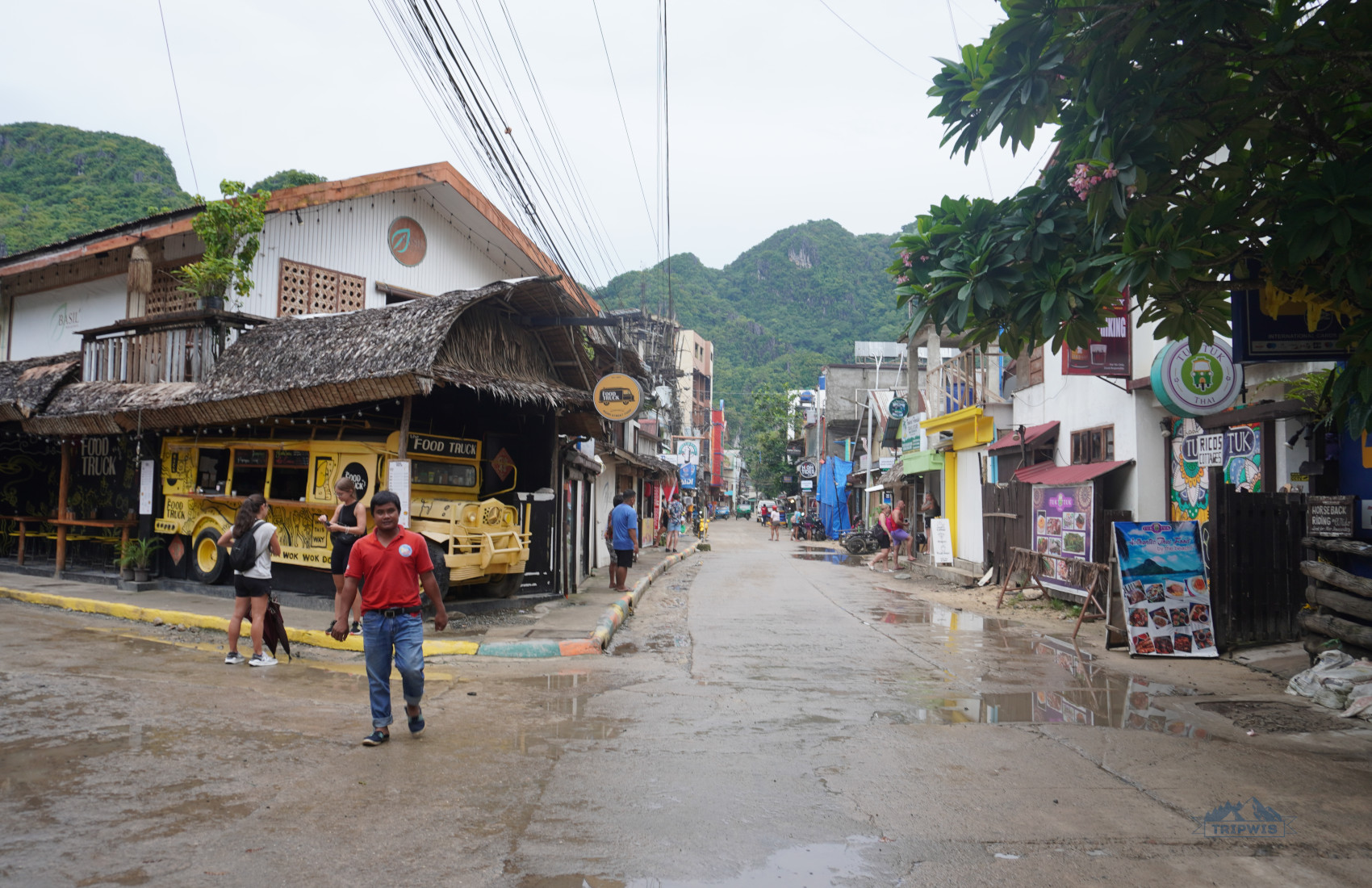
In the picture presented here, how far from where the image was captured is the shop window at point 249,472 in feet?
44.4

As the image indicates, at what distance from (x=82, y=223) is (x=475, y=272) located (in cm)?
1837

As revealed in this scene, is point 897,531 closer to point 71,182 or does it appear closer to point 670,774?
point 670,774

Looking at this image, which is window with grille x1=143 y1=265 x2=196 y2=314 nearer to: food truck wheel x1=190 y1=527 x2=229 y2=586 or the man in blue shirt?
food truck wheel x1=190 y1=527 x2=229 y2=586

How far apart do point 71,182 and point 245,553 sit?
3328 cm

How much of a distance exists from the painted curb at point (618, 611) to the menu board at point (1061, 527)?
7.00m

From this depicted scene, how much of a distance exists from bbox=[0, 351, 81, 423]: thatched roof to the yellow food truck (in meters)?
3.32

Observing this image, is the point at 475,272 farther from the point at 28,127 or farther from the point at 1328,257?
the point at 28,127

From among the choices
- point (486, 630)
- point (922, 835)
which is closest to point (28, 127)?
point (486, 630)

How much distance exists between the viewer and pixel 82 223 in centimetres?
2967

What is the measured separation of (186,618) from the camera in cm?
1170

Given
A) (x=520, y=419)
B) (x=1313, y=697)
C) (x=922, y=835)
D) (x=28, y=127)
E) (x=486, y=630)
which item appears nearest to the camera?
(x=922, y=835)

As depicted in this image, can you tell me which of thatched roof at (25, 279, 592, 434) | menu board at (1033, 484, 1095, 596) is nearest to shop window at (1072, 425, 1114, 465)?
menu board at (1033, 484, 1095, 596)

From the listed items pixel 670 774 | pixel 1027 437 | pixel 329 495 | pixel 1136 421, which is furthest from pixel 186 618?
pixel 1027 437

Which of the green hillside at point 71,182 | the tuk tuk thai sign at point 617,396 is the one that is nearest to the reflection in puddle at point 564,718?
the tuk tuk thai sign at point 617,396
